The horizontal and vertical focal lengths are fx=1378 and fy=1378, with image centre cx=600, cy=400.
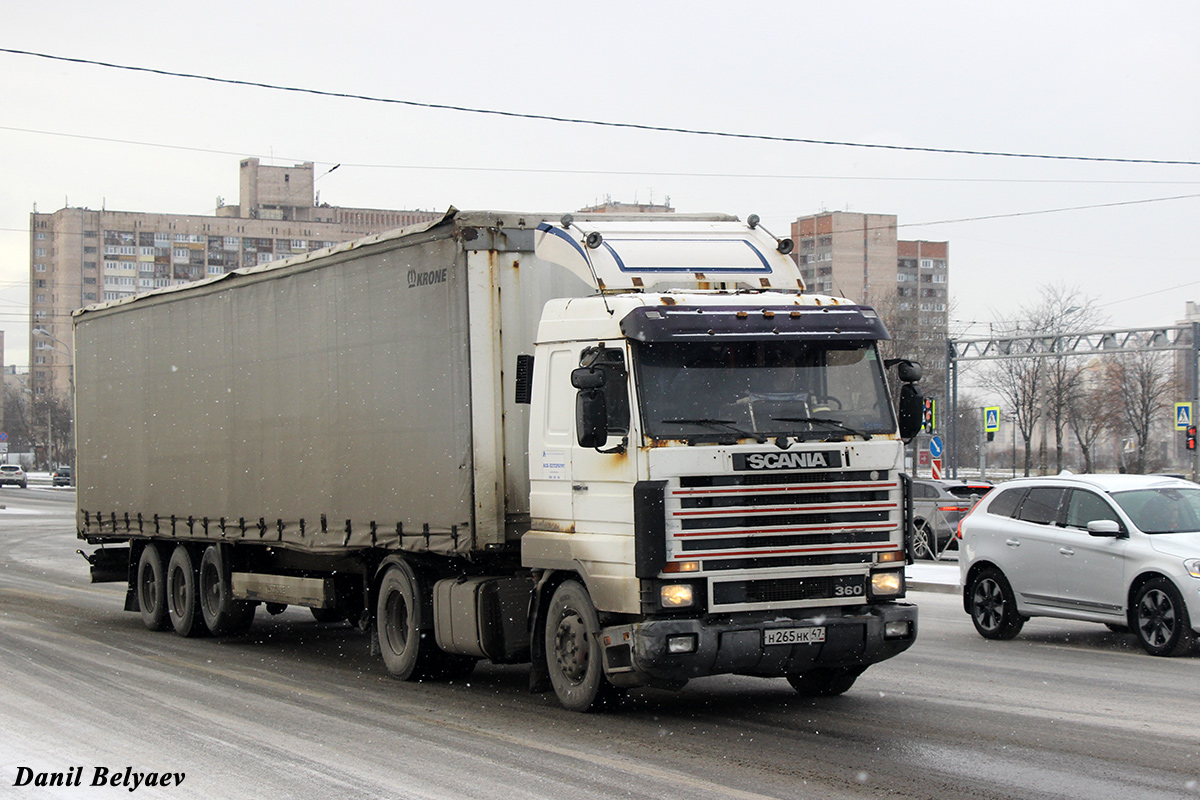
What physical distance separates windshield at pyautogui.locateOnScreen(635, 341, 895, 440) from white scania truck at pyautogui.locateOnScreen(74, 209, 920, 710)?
2cm

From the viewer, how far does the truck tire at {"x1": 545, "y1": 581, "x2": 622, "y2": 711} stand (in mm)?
9305

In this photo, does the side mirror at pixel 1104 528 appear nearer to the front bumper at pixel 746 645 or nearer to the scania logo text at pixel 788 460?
the front bumper at pixel 746 645

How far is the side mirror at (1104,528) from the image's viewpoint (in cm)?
1277

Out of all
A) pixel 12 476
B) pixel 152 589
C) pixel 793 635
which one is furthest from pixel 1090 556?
pixel 12 476

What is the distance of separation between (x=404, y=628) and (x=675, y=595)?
12.4 ft

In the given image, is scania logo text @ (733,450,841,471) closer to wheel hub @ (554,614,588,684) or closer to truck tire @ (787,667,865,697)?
wheel hub @ (554,614,588,684)

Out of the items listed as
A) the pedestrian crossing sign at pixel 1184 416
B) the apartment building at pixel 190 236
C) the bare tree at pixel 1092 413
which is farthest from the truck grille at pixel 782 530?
the apartment building at pixel 190 236

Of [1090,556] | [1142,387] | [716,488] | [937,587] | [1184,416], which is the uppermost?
[1142,387]

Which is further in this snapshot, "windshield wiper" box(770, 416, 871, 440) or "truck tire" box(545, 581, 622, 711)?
"truck tire" box(545, 581, 622, 711)

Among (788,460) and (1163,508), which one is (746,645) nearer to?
(788,460)

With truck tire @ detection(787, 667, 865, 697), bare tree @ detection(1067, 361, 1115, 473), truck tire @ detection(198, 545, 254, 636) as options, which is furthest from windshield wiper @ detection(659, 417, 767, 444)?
bare tree @ detection(1067, 361, 1115, 473)

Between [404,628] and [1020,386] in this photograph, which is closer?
[404,628]

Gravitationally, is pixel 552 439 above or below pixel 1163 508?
above

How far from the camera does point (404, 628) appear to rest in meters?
11.7
